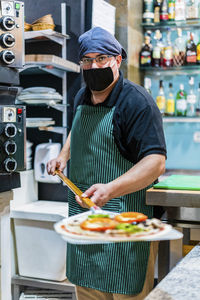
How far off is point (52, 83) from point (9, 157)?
4.35 ft

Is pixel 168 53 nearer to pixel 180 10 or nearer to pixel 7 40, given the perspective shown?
pixel 180 10

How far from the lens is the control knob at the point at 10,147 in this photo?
223 cm

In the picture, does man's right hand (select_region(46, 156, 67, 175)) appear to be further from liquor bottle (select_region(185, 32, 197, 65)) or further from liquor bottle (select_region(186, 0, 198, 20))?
liquor bottle (select_region(186, 0, 198, 20))

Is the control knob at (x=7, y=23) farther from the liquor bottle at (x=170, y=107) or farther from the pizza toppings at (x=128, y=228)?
the liquor bottle at (x=170, y=107)

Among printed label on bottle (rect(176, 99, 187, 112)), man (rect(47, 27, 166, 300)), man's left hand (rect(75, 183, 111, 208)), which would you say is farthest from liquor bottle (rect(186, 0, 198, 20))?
man's left hand (rect(75, 183, 111, 208))

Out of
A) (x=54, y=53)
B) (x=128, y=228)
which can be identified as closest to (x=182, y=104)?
(x=54, y=53)

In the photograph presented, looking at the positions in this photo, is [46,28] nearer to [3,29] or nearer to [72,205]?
[3,29]

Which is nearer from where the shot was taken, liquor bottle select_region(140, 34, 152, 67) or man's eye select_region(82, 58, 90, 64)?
man's eye select_region(82, 58, 90, 64)

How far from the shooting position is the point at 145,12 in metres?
4.16

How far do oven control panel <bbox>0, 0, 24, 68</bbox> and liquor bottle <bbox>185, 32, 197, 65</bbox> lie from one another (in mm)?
2119

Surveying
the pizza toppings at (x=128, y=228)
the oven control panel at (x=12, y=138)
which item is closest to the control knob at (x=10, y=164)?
the oven control panel at (x=12, y=138)

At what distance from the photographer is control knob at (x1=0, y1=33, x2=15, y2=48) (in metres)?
2.18

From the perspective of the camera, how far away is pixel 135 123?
1833 millimetres

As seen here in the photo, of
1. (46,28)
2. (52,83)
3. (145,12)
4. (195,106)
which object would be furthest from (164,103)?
(46,28)
